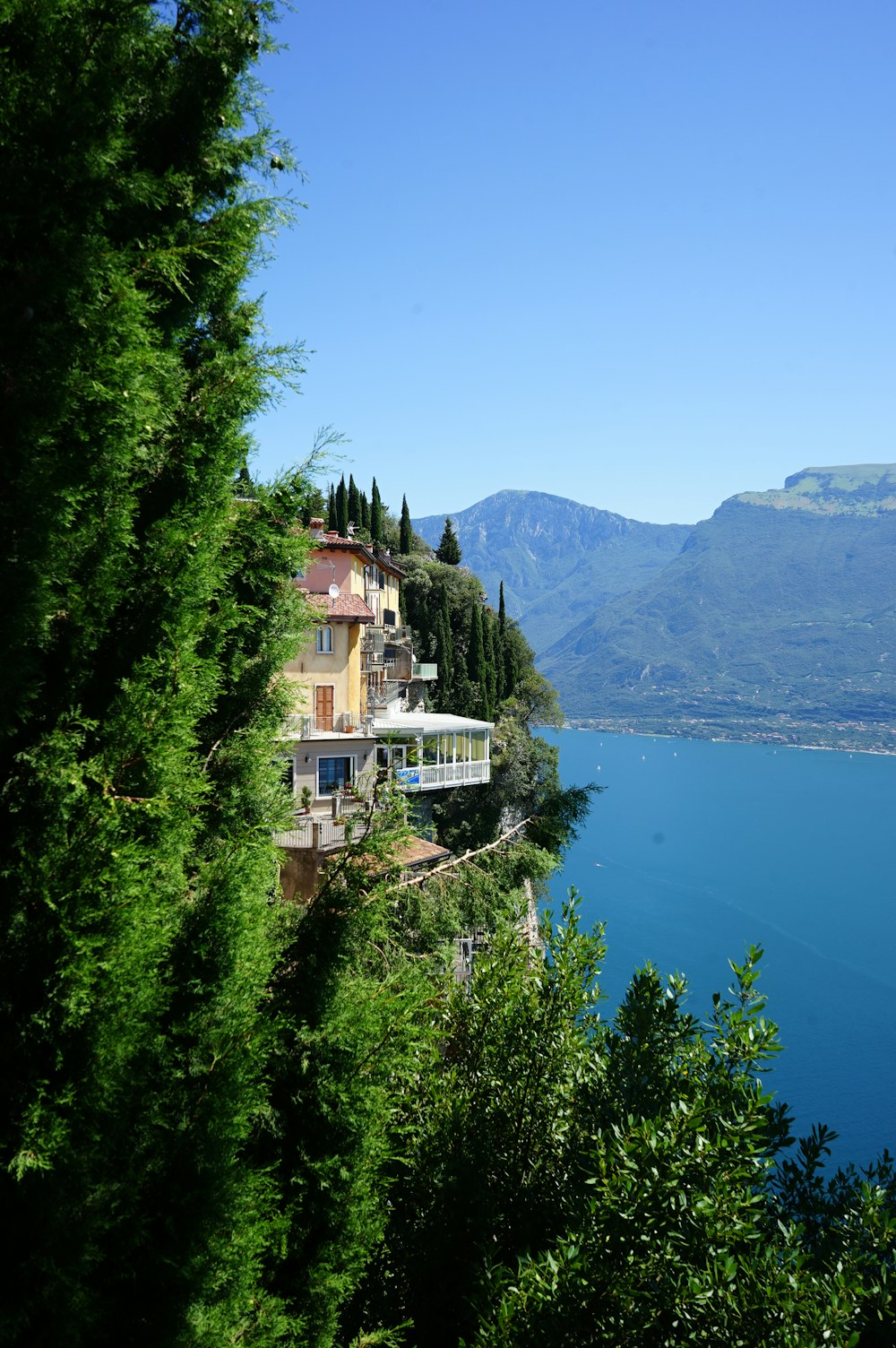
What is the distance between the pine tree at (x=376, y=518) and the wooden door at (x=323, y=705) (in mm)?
29931

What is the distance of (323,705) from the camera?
2266 cm

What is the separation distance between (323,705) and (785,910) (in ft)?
178

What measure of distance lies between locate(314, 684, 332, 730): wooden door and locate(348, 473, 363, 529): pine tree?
3180 cm

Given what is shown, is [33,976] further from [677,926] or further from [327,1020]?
[677,926]

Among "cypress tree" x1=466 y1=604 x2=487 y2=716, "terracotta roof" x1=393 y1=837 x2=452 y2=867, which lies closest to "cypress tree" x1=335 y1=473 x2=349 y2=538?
"cypress tree" x1=466 y1=604 x2=487 y2=716

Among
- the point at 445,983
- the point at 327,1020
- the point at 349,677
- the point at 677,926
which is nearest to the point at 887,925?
the point at 677,926

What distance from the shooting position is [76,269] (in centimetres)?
333

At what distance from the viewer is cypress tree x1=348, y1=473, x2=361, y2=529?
5334 centimetres

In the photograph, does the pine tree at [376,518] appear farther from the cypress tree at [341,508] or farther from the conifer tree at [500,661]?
the conifer tree at [500,661]

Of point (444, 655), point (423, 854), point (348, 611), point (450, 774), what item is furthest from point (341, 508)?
point (423, 854)

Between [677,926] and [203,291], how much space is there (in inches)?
2382

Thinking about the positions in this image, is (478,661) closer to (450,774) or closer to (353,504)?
(353,504)

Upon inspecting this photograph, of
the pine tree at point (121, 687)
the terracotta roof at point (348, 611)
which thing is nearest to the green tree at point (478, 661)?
the terracotta roof at point (348, 611)

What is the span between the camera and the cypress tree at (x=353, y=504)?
53.3m
